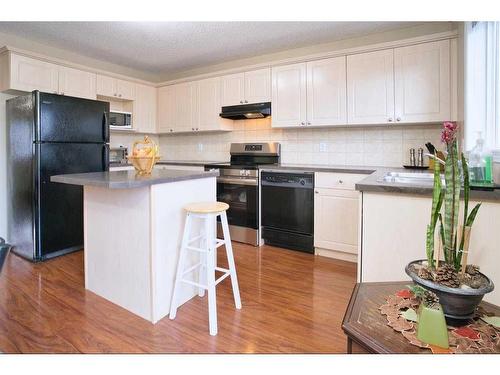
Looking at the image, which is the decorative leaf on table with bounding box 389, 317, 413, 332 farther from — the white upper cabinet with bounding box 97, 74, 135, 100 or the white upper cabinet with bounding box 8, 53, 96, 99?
the white upper cabinet with bounding box 97, 74, 135, 100

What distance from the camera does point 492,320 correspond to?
83 centimetres

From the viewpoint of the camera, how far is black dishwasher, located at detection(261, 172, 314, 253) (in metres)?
3.24

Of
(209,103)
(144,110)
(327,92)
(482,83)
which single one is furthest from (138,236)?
(144,110)

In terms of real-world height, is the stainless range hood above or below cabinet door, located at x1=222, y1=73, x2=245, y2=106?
below

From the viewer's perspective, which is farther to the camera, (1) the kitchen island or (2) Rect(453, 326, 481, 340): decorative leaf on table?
(1) the kitchen island

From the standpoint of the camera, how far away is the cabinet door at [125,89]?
13.9 ft

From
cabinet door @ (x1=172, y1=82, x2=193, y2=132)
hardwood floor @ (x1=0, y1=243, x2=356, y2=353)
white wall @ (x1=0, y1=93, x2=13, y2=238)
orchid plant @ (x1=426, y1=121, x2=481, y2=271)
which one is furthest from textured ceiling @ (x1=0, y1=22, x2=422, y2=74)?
orchid plant @ (x1=426, y1=121, x2=481, y2=271)

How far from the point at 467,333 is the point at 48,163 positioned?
3.41 metres

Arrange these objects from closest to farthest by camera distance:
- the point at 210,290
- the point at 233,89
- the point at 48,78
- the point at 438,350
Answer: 1. the point at 438,350
2. the point at 210,290
3. the point at 48,78
4. the point at 233,89

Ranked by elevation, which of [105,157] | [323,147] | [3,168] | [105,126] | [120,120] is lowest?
[3,168]

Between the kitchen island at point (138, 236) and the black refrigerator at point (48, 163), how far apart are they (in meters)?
1.09

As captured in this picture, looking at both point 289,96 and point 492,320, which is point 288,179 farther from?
point 492,320

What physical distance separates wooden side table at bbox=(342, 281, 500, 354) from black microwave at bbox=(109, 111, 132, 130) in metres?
3.91

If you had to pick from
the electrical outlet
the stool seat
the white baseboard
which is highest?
the electrical outlet
